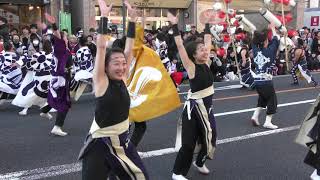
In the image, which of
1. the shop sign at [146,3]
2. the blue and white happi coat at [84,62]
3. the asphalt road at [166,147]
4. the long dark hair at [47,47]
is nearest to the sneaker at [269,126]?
the asphalt road at [166,147]

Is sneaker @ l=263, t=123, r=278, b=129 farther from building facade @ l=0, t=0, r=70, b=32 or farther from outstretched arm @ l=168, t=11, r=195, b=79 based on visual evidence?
building facade @ l=0, t=0, r=70, b=32

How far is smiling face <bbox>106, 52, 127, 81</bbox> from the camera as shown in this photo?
3.68m

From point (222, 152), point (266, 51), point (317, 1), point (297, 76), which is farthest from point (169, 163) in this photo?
point (317, 1)

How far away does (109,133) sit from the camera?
12.2 ft

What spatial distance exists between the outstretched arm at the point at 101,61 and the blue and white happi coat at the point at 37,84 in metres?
5.97

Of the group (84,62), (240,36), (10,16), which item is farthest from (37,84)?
(10,16)

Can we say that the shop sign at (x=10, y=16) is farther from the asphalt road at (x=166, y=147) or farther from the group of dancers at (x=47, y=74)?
the asphalt road at (x=166, y=147)

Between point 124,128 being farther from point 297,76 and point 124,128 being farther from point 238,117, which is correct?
point 297,76

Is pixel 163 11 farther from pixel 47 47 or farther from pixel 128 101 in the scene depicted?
pixel 128 101

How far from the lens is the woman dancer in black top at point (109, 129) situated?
12.0 ft

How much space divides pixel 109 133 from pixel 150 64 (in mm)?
2486

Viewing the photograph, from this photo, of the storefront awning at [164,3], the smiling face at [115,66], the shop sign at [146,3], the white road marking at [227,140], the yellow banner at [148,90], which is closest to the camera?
the smiling face at [115,66]

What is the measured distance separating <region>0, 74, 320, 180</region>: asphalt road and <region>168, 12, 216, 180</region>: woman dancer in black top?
397 mm

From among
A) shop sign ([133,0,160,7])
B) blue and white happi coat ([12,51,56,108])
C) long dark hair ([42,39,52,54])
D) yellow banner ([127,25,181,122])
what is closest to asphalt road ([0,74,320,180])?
blue and white happi coat ([12,51,56,108])
